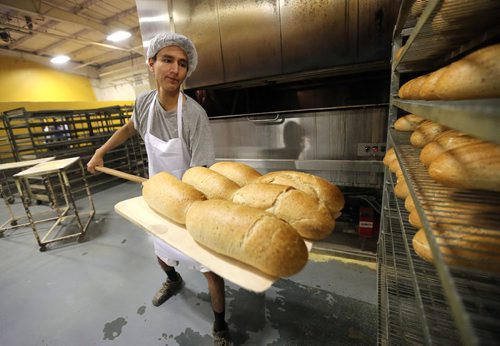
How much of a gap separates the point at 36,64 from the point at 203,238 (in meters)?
12.2

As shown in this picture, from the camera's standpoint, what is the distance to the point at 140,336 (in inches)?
57.8

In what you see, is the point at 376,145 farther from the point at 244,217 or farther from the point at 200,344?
the point at 200,344

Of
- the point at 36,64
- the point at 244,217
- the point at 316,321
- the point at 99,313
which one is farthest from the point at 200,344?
the point at 36,64

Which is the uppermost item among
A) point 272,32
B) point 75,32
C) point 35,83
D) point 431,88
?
point 75,32

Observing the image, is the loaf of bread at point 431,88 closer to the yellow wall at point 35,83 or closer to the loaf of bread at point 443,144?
the loaf of bread at point 443,144

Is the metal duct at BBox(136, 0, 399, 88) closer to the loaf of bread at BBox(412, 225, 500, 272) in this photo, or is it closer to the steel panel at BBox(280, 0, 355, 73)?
the steel panel at BBox(280, 0, 355, 73)

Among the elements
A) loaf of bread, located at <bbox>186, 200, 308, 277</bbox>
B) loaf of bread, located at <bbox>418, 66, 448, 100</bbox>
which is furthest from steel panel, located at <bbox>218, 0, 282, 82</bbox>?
loaf of bread, located at <bbox>186, 200, 308, 277</bbox>

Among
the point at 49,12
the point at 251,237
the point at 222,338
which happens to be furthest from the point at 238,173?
the point at 49,12

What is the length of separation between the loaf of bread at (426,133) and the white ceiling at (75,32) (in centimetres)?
665

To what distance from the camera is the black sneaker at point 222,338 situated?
1341 millimetres

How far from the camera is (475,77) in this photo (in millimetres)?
539

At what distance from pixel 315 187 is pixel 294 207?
15 centimetres

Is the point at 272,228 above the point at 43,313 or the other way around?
above

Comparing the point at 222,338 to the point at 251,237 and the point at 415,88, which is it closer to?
the point at 251,237
